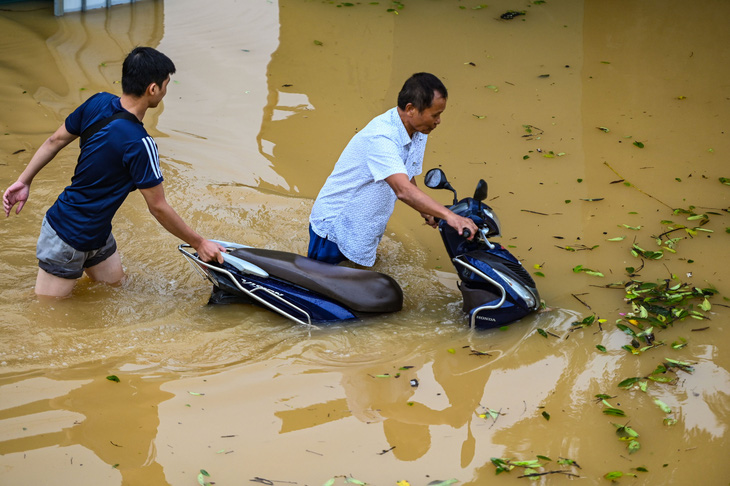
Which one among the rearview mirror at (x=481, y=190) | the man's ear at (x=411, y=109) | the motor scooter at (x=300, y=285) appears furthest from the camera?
the motor scooter at (x=300, y=285)

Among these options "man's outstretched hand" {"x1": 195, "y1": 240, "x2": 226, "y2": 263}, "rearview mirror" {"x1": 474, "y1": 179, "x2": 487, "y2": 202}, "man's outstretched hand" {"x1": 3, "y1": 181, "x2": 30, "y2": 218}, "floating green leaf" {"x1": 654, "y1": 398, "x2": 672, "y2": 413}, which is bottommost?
"floating green leaf" {"x1": 654, "y1": 398, "x2": 672, "y2": 413}

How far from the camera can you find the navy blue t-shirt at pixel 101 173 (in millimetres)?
3709

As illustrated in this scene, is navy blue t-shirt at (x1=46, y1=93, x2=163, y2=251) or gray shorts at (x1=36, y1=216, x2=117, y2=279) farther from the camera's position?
gray shorts at (x1=36, y1=216, x2=117, y2=279)

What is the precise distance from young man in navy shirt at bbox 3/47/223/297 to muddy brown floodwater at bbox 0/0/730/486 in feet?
1.41

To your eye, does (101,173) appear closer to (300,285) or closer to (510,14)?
(300,285)

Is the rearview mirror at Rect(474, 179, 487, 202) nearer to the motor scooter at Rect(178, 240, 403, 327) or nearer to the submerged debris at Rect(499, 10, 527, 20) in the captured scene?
the motor scooter at Rect(178, 240, 403, 327)

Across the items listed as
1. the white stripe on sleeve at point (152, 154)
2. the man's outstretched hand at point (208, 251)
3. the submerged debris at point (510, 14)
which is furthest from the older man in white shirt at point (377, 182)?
the submerged debris at point (510, 14)

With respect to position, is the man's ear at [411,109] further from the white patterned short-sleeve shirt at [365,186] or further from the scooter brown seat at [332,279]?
the scooter brown seat at [332,279]

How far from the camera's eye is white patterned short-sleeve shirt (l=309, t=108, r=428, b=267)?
4008 millimetres

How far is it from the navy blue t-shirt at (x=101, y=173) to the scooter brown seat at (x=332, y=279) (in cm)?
77

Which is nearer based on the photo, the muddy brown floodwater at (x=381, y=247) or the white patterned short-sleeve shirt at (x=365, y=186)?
the muddy brown floodwater at (x=381, y=247)

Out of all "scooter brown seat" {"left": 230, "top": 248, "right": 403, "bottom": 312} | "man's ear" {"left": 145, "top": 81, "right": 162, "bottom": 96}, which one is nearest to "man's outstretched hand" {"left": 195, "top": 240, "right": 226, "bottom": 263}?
"scooter brown seat" {"left": 230, "top": 248, "right": 403, "bottom": 312}

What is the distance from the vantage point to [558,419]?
369cm

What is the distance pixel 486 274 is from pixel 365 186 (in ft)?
2.94
